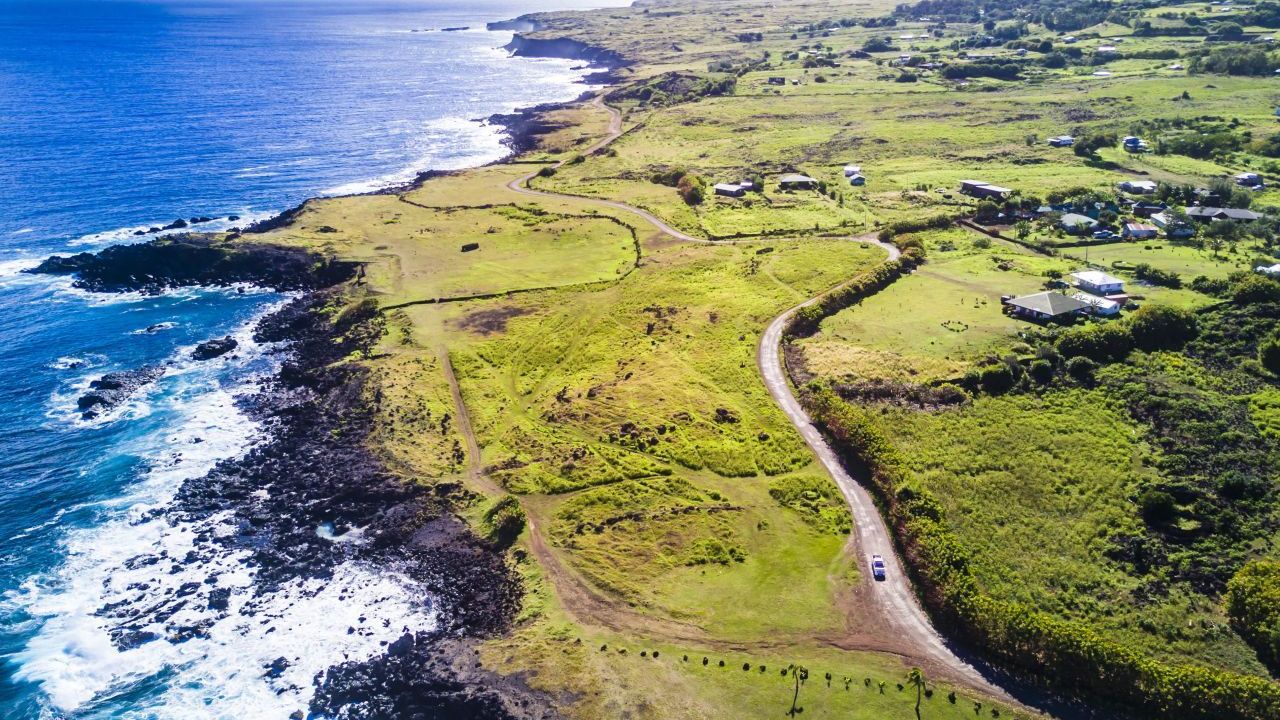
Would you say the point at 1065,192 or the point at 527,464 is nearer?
the point at 527,464

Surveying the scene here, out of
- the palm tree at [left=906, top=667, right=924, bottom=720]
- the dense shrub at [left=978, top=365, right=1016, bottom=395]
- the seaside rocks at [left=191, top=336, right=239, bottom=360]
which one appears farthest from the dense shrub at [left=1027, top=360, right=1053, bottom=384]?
the seaside rocks at [left=191, top=336, right=239, bottom=360]

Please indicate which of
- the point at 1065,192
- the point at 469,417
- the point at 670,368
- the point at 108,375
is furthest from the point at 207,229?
the point at 1065,192

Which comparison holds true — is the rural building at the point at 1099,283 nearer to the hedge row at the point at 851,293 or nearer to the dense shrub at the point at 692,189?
the hedge row at the point at 851,293

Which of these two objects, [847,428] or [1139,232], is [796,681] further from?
[1139,232]

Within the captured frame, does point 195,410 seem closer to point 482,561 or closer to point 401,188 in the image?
point 482,561

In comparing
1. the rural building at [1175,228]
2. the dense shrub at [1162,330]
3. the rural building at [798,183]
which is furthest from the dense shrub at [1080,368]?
the rural building at [798,183]

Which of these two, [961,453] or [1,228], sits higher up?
[1,228]
